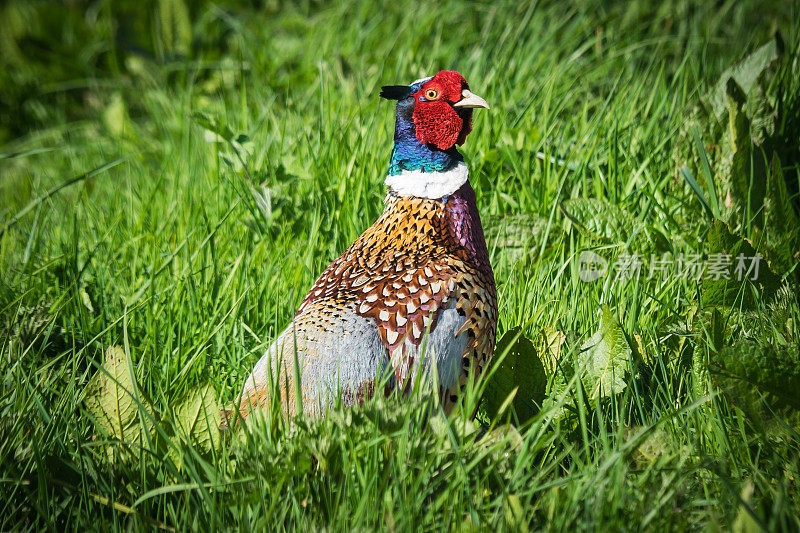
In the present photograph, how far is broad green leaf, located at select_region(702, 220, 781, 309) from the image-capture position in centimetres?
251

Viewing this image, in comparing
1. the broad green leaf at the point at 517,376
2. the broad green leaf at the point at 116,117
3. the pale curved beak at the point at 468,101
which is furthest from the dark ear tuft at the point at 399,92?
the broad green leaf at the point at 116,117

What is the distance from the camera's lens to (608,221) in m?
2.94

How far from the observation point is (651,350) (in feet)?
7.88

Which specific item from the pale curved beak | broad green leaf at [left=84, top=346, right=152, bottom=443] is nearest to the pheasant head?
the pale curved beak

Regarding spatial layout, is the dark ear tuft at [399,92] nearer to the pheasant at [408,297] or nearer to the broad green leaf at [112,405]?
the pheasant at [408,297]

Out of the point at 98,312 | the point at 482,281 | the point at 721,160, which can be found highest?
the point at 721,160

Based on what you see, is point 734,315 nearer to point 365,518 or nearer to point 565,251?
point 565,251

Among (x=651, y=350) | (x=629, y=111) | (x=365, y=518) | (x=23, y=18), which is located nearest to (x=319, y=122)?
(x=629, y=111)

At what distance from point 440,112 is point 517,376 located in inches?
34.8

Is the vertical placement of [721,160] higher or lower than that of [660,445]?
higher

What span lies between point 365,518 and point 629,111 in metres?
2.67

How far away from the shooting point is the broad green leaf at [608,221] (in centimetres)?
291

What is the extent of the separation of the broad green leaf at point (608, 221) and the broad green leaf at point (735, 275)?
355 mm

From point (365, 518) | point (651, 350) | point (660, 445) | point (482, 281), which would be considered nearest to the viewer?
point (365, 518)
